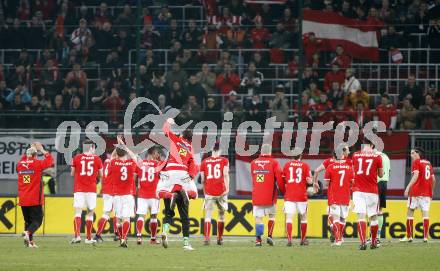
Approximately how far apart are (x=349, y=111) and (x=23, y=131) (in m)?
9.04

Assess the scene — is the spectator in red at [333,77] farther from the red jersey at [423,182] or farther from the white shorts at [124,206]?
the white shorts at [124,206]

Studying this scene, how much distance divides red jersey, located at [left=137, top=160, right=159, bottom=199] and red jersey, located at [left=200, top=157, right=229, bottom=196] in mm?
1149

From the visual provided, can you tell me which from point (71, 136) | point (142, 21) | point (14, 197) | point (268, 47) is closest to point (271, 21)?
point (268, 47)

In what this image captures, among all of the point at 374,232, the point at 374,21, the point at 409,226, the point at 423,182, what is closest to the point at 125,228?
the point at 374,232

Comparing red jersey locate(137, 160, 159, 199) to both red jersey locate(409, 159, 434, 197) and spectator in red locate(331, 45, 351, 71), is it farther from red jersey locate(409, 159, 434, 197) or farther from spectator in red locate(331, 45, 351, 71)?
spectator in red locate(331, 45, 351, 71)

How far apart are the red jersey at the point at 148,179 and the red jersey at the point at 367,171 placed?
490 centimetres

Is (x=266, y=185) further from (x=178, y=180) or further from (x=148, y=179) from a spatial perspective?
(x=178, y=180)

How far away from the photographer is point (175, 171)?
70.5 feet

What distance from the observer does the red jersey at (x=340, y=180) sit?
2361cm

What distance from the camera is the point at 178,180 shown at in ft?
70.4

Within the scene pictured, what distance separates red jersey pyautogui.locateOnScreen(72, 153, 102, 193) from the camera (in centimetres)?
2425

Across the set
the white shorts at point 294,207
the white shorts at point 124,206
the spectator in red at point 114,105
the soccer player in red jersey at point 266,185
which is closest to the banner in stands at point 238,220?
the white shorts at point 294,207

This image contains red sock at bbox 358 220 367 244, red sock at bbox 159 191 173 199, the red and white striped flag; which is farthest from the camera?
the red and white striped flag

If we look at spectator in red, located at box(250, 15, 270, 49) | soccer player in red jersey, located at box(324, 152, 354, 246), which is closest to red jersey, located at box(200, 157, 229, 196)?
soccer player in red jersey, located at box(324, 152, 354, 246)
